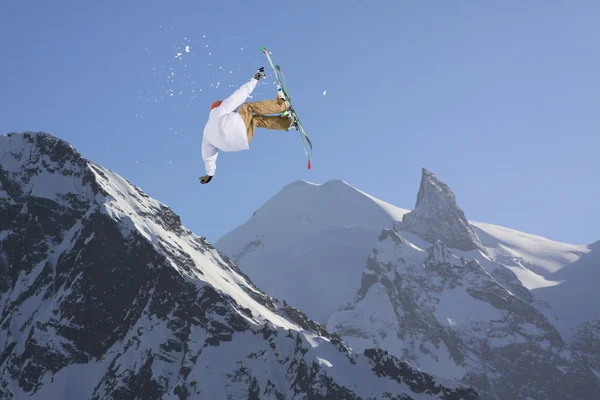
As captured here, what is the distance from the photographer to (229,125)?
22172mm

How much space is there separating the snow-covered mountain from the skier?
271 feet

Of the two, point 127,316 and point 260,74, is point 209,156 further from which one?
point 127,316

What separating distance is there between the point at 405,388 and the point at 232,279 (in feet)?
134

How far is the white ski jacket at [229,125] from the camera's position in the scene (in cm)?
2197

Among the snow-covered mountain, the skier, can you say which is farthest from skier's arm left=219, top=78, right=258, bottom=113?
the snow-covered mountain

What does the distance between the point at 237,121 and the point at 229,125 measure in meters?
0.27

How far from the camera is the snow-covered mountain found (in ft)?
347

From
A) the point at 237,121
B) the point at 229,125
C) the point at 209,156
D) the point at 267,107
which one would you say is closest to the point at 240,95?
the point at 237,121

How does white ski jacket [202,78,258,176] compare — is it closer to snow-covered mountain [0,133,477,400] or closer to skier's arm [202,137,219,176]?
skier's arm [202,137,219,176]

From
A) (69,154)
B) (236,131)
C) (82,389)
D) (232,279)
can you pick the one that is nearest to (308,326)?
(232,279)

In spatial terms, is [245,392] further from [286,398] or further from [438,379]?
[438,379]

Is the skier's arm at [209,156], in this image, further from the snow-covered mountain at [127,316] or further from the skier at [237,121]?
the snow-covered mountain at [127,316]

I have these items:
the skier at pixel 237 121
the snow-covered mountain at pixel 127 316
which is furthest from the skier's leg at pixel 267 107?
the snow-covered mountain at pixel 127 316

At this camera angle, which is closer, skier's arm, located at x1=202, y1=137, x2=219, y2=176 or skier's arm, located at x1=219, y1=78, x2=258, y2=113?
skier's arm, located at x1=219, y1=78, x2=258, y2=113
